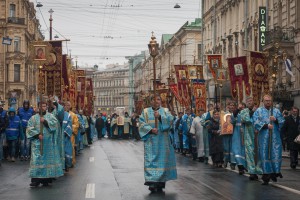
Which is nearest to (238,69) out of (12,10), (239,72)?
(239,72)

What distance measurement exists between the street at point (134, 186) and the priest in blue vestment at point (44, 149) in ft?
0.96

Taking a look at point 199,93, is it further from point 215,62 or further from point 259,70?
point 259,70

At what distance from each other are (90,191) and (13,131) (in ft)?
35.1

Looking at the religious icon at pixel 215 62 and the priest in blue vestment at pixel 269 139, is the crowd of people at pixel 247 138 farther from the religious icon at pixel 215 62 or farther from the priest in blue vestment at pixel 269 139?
the religious icon at pixel 215 62

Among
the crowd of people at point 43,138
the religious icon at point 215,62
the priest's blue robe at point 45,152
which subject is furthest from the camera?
the religious icon at point 215,62

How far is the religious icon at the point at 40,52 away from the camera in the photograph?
18.7 m

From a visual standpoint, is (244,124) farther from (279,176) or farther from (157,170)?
(157,170)

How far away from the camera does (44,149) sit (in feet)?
49.0

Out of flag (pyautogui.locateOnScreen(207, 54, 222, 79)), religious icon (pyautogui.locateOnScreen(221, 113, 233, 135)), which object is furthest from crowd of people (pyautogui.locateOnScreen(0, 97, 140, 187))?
flag (pyautogui.locateOnScreen(207, 54, 222, 79))

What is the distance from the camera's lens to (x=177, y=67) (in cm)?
4059

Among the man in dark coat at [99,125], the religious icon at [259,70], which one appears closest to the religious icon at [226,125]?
the religious icon at [259,70]

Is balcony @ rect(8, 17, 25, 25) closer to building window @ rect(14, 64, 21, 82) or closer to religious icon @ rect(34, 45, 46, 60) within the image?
building window @ rect(14, 64, 21, 82)

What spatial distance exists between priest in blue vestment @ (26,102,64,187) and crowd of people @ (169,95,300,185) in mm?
2522

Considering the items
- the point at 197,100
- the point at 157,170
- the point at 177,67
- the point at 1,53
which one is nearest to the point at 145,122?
the point at 157,170
